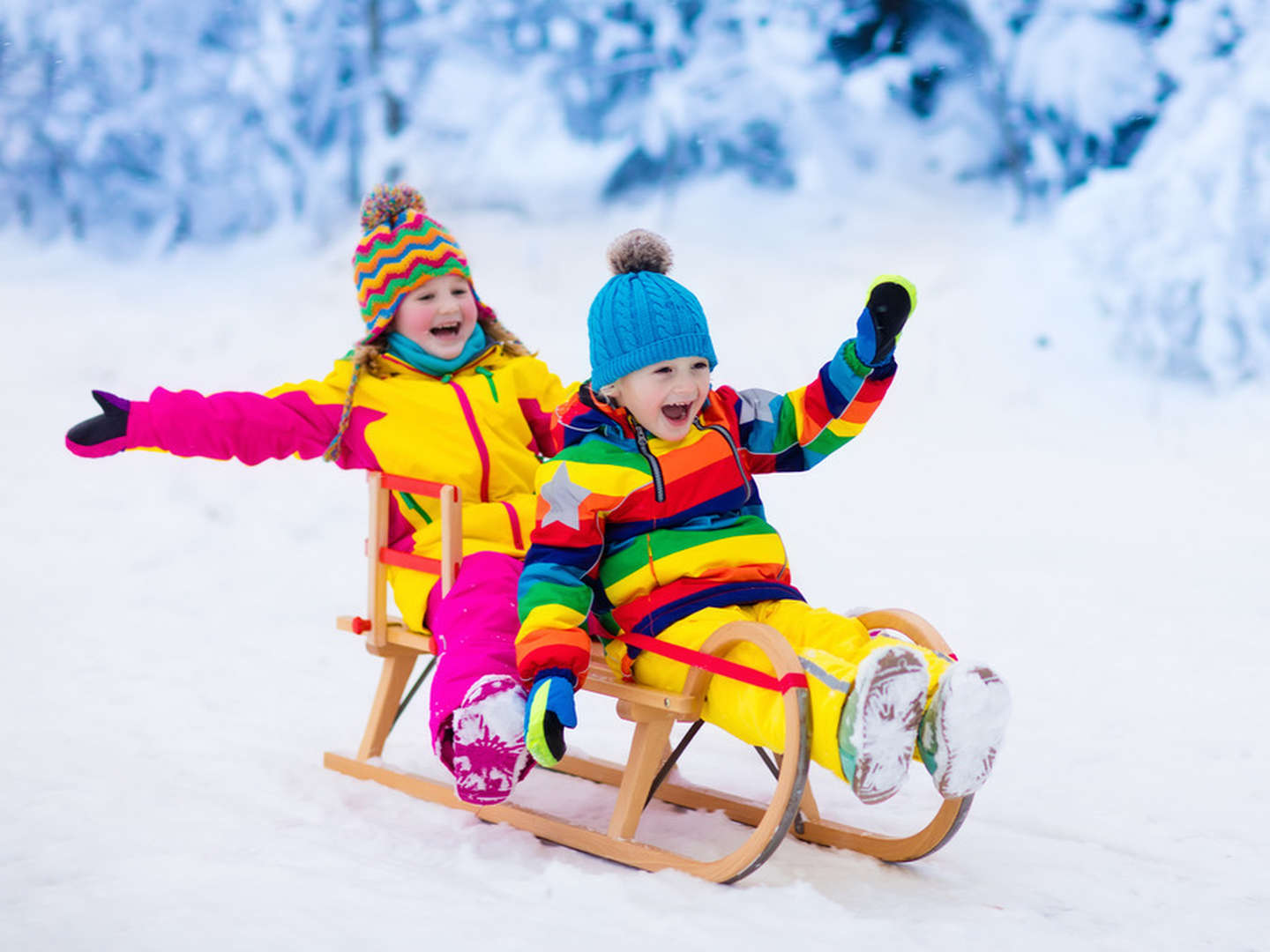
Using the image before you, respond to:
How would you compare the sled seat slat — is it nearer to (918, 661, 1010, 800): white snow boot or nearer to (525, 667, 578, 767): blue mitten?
(525, 667, 578, 767): blue mitten

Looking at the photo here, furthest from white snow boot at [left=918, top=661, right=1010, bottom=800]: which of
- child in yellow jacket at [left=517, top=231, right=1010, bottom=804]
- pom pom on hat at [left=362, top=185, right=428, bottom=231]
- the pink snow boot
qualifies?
pom pom on hat at [left=362, top=185, right=428, bottom=231]

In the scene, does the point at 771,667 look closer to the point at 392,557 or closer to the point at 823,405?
the point at 823,405

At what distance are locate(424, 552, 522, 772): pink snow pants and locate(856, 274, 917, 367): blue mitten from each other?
68cm

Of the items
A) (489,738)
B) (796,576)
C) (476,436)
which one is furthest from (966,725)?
(796,576)

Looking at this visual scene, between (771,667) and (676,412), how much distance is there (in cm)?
43

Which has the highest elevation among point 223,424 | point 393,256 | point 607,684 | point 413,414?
point 393,256

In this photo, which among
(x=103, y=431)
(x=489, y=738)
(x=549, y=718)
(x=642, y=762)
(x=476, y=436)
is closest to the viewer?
(x=549, y=718)

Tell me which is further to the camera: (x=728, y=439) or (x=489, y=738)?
(x=728, y=439)

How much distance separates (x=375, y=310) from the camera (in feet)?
→ 8.18

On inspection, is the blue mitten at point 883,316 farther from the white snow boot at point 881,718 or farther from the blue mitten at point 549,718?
the blue mitten at point 549,718

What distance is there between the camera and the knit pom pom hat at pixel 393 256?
246 centimetres

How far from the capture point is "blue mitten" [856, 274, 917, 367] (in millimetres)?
1957

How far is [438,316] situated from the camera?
249cm

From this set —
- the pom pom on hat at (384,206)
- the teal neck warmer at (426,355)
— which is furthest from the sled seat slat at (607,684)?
the pom pom on hat at (384,206)
